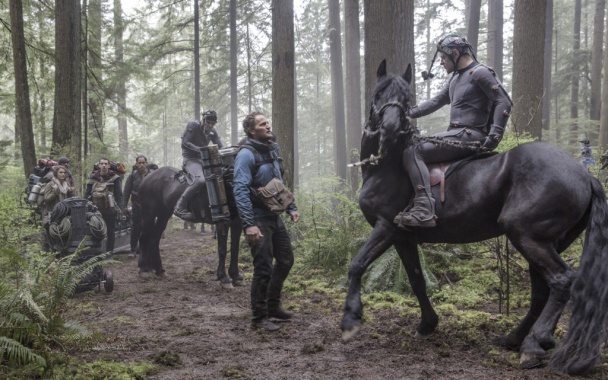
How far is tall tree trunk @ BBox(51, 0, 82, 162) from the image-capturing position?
11078 mm

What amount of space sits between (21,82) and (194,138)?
502 centimetres

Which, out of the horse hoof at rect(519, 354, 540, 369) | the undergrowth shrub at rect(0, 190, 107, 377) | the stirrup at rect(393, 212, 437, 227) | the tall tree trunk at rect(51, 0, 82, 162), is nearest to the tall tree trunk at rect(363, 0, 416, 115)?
the stirrup at rect(393, 212, 437, 227)

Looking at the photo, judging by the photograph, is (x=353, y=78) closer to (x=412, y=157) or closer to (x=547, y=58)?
(x=547, y=58)

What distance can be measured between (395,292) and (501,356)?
8.46 feet

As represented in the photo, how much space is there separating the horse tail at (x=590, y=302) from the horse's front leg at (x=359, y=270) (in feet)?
5.41

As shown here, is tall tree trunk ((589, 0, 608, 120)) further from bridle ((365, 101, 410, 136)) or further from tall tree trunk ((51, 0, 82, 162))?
tall tree trunk ((51, 0, 82, 162))

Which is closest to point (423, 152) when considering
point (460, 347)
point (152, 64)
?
point (460, 347)

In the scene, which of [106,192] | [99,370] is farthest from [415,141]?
[106,192]

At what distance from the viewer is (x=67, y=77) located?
36.7 ft

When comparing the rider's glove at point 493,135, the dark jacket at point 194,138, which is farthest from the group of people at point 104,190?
the rider's glove at point 493,135

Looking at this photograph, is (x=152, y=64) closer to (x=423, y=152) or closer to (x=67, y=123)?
(x=67, y=123)

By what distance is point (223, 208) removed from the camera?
6.84 m

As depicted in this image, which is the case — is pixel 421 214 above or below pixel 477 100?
below

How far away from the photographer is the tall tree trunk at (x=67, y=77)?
436 inches
